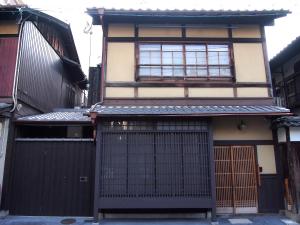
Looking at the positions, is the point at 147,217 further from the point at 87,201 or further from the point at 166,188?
the point at 87,201

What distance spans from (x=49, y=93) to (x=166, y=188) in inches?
338

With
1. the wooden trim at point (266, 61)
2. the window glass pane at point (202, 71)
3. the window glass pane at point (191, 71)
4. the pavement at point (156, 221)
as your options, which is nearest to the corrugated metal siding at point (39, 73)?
the pavement at point (156, 221)

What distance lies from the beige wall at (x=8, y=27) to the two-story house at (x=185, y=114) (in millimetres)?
3137

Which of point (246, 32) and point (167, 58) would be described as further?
point (246, 32)

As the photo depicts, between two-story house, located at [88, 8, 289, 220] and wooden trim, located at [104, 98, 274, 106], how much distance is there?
0.04 meters

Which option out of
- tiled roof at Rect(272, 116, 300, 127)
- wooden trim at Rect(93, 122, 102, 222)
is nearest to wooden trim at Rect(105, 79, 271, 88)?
tiled roof at Rect(272, 116, 300, 127)

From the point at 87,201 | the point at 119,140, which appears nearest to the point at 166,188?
the point at 119,140

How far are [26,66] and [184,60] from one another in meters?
6.50

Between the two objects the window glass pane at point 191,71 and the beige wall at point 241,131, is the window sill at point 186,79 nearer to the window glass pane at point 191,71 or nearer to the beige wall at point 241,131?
the window glass pane at point 191,71

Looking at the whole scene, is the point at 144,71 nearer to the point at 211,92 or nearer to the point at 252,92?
the point at 211,92

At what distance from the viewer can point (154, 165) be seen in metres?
8.80

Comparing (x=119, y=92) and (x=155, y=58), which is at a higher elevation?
(x=155, y=58)

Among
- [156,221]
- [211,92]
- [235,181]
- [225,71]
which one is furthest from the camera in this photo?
[225,71]

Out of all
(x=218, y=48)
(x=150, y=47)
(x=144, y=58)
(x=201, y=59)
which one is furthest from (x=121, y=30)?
(x=218, y=48)
